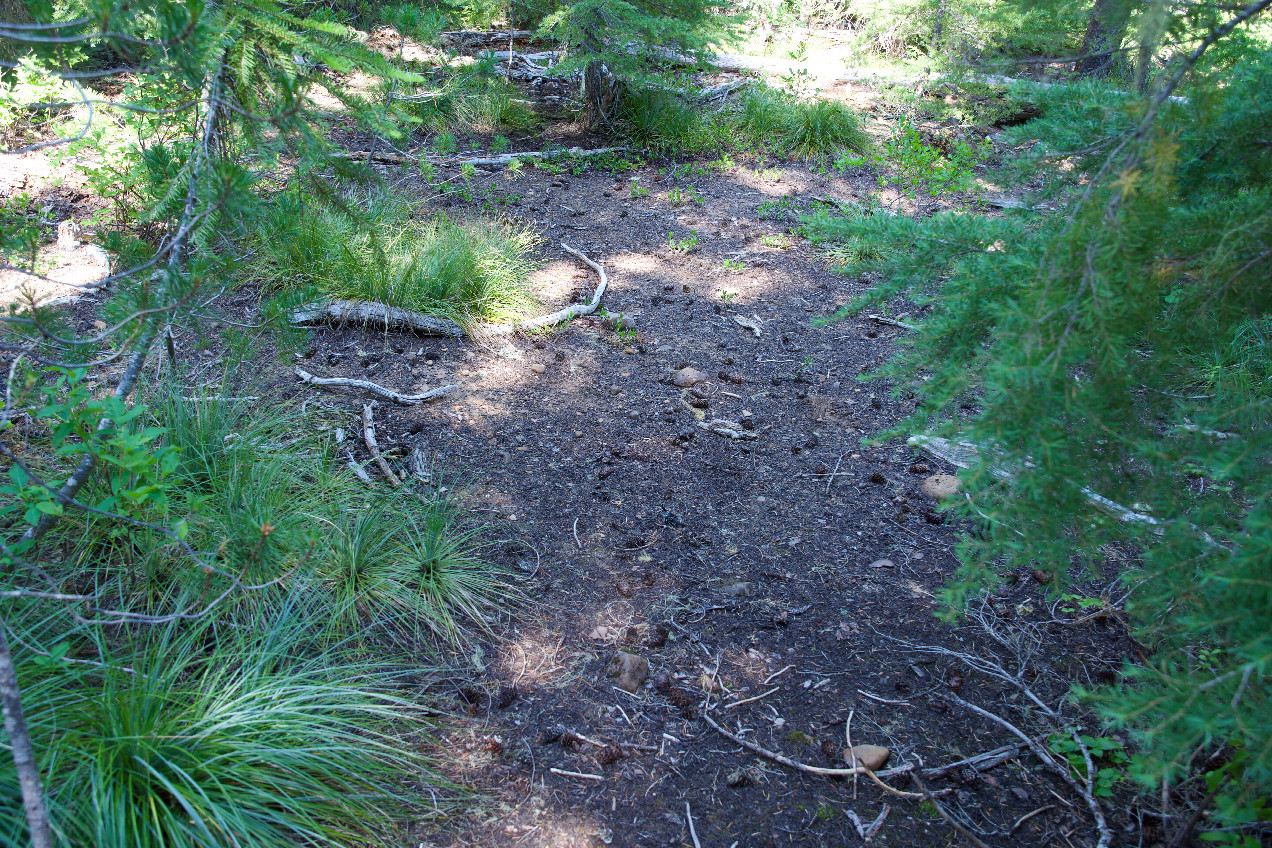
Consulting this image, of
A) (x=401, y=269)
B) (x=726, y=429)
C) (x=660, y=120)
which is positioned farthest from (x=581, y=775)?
(x=660, y=120)

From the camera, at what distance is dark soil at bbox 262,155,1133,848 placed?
233 centimetres

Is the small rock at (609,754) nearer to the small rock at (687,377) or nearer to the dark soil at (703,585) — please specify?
the dark soil at (703,585)

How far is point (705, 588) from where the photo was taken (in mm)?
3172

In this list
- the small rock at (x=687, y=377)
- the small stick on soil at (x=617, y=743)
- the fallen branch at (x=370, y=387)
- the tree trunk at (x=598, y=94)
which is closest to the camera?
the small stick on soil at (x=617, y=743)

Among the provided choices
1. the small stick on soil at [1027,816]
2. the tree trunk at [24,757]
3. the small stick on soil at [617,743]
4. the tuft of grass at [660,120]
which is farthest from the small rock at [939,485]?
the tuft of grass at [660,120]

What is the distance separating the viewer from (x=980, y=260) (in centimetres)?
206

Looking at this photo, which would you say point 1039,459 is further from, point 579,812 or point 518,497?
point 518,497

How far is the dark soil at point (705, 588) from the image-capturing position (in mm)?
2330

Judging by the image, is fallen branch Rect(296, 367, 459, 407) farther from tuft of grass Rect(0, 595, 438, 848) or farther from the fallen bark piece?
tuft of grass Rect(0, 595, 438, 848)

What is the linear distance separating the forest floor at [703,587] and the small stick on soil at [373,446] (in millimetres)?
75

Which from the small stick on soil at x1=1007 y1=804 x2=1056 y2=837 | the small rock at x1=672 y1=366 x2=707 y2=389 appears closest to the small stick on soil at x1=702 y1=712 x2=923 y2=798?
the small stick on soil at x1=1007 y1=804 x2=1056 y2=837

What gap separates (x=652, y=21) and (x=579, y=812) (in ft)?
21.7

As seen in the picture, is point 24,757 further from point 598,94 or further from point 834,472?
point 598,94

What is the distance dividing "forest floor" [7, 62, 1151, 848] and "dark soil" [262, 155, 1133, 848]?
0.01 metres
